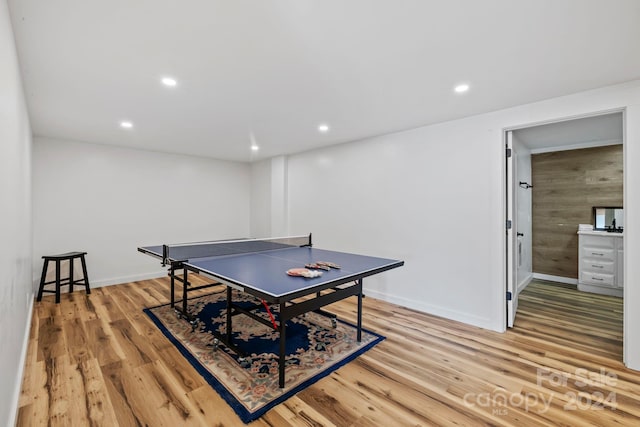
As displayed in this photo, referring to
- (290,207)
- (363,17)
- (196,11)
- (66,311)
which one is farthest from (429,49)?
(66,311)

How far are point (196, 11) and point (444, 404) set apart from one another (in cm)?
287

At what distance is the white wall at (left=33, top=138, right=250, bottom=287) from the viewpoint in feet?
14.0

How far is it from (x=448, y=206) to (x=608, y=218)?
3429 millimetres

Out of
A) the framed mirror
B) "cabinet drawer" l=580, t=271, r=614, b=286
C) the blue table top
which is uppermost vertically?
the framed mirror

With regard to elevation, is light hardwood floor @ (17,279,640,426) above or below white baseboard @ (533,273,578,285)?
below

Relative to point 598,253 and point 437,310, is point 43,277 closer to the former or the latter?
point 437,310

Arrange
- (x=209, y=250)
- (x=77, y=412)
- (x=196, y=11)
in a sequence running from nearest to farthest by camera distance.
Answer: (x=196, y=11)
(x=77, y=412)
(x=209, y=250)

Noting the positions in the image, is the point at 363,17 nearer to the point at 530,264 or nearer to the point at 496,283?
the point at 496,283

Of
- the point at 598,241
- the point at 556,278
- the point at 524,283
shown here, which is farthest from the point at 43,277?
the point at 598,241

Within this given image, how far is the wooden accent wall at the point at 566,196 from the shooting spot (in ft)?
15.1

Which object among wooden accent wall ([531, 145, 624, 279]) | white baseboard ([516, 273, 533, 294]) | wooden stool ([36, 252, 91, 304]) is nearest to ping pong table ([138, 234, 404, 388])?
wooden stool ([36, 252, 91, 304])

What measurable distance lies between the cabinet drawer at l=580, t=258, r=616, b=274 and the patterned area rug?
412 centimetres

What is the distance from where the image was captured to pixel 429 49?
1.88m

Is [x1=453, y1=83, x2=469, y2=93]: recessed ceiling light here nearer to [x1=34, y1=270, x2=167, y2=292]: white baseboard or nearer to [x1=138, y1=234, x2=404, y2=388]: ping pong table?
[x1=138, y1=234, x2=404, y2=388]: ping pong table
